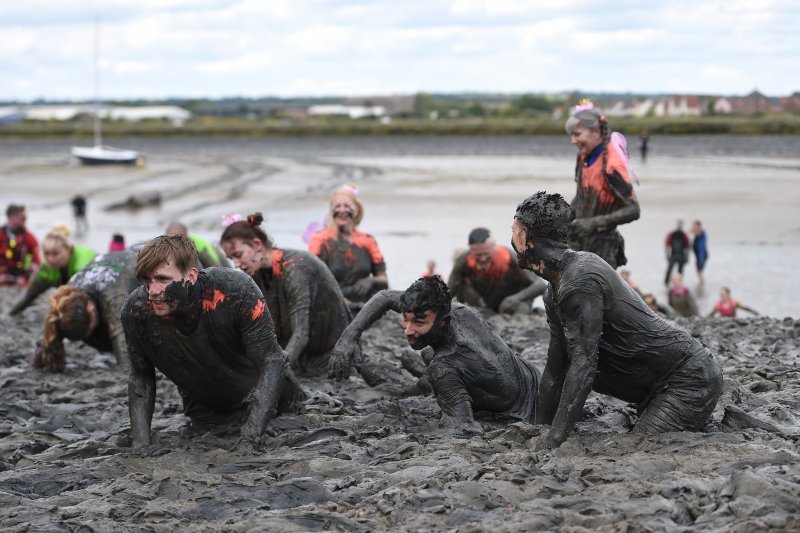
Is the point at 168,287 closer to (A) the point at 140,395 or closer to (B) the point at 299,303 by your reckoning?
(A) the point at 140,395

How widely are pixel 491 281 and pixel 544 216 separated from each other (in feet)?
22.3

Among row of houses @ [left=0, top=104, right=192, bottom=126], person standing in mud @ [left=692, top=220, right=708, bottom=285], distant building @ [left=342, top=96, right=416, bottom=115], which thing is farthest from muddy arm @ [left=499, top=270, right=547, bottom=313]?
distant building @ [left=342, top=96, right=416, bottom=115]

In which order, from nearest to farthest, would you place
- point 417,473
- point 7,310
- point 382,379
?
point 417,473
point 382,379
point 7,310

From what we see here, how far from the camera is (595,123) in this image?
9.74 metres

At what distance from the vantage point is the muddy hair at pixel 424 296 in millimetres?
7426

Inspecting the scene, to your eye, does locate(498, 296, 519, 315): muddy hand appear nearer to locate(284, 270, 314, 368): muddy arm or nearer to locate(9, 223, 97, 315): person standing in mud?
locate(284, 270, 314, 368): muddy arm

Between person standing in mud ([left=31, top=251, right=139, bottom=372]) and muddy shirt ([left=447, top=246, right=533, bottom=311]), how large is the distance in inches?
151

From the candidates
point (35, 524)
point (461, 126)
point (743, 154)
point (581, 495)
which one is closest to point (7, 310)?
point (35, 524)

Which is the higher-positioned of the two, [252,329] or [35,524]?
[252,329]

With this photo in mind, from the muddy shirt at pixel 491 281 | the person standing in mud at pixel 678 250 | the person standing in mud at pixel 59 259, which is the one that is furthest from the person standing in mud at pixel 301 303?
the person standing in mud at pixel 678 250

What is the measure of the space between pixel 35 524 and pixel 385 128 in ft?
294

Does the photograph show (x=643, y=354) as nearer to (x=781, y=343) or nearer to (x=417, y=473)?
(x=417, y=473)

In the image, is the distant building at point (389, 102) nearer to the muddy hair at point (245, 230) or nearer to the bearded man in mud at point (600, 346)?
the muddy hair at point (245, 230)

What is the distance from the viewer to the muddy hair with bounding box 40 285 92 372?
10141 mm
